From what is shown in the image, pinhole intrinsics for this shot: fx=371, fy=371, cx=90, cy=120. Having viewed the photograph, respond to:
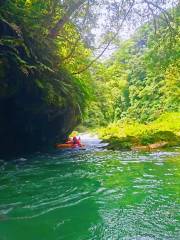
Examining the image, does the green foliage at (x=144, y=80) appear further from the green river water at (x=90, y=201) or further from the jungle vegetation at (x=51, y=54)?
the green river water at (x=90, y=201)

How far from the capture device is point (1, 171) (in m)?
10.8

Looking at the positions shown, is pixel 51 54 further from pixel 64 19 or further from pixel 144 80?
pixel 144 80

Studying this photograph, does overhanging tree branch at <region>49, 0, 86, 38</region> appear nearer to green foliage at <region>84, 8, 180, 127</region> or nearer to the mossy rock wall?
the mossy rock wall

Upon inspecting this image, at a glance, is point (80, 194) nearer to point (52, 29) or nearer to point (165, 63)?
point (52, 29)

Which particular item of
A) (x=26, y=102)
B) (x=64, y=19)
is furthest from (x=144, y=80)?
(x=26, y=102)

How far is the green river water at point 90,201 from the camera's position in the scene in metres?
5.35

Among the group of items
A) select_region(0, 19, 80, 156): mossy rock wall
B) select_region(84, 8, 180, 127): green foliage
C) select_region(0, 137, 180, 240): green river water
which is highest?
select_region(84, 8, 180, 127): green foliage

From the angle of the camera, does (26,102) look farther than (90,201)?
Yes

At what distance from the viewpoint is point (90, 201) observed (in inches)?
283

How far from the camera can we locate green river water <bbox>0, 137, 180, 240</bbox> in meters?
5.35

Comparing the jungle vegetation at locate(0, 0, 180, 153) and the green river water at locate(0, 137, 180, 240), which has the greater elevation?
the jungle vegetation at locate(0, 0, 180, 153)

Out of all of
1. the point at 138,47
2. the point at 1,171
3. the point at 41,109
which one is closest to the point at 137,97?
the point at 138,47

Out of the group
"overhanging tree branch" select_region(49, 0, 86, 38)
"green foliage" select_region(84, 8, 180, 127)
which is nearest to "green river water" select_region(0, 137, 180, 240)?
"overhanging tree branch" select_region(49, 0, 86, 38)

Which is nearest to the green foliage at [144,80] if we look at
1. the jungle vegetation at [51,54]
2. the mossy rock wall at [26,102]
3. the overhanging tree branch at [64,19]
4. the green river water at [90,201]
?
the jungle vegetation at [51,54]
